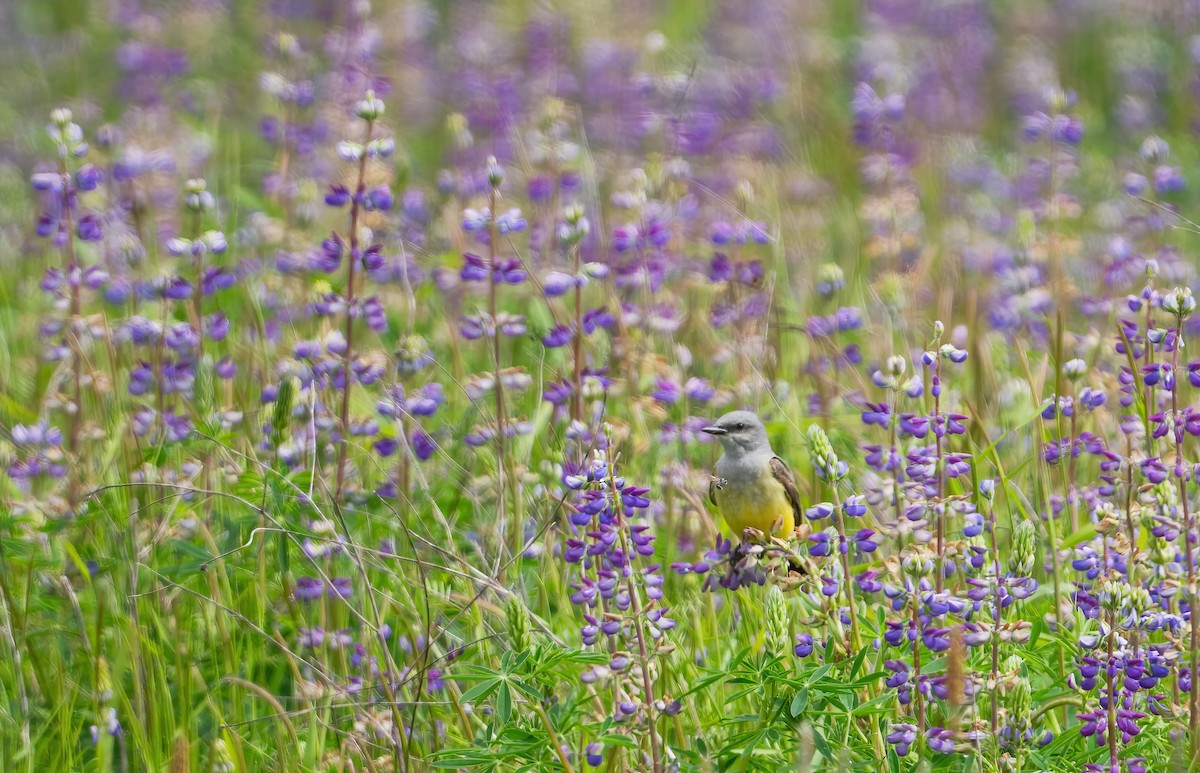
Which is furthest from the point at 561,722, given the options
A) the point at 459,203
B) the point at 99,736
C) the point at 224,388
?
the point at 459,203

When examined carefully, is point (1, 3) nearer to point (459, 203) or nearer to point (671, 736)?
point (459, 203)

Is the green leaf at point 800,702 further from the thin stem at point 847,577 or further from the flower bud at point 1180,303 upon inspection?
the flower bud at point 1180,303

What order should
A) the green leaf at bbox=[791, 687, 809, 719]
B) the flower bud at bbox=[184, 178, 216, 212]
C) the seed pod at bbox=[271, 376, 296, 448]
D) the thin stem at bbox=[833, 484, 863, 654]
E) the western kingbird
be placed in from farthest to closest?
the flower bud at bbox=[184, 178, 216, 212] < the western kingbird < the seed pod at bbox=[271, 376, 296, 448] < the thin stem at bbox=[833, 484, 863, 654] < the green leaf at bbox=[791, 687, 809, 719]

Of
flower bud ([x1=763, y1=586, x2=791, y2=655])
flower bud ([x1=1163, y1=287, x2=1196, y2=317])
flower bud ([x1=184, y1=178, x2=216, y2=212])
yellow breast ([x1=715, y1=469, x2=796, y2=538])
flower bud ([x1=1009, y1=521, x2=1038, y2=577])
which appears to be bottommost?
yellow breast ([x1=715, y1=469, x2=796, y2=538])

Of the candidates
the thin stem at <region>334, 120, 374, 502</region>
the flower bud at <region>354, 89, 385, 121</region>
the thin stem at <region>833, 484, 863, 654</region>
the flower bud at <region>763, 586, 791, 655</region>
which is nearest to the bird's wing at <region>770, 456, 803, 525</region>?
the thin stem at <region>833, 484, 863, 654</region>

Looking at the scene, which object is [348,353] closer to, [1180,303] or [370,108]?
[370,108]

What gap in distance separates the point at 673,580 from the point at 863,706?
1.36 m

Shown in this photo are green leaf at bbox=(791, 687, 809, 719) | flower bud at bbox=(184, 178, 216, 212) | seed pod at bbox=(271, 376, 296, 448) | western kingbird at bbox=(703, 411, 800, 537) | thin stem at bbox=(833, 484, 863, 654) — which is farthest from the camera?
flower bud at bbox=(184, 178, 216, 212)

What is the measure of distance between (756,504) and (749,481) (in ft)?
0.21

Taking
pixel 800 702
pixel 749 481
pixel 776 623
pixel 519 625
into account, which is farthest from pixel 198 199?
pixel 800 702

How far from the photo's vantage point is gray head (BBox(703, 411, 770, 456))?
3.80 m

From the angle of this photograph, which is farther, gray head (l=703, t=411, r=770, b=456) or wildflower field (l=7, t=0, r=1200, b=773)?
gray head (l=703, t=411, r=770, b=456)

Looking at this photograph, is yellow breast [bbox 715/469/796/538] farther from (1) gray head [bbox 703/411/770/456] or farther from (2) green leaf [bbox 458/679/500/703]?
(2) green leaf [bbox 458/679/500/703]

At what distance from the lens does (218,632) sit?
365 cm
